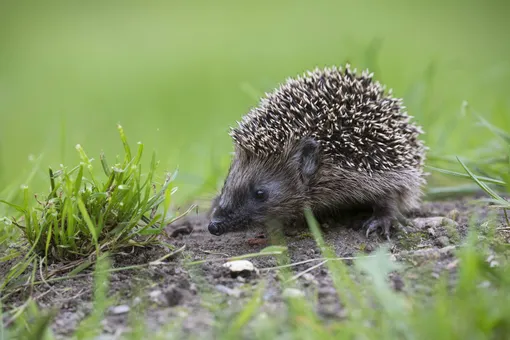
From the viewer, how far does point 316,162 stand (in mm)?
5414

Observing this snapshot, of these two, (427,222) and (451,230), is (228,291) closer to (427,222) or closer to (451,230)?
(451,230)

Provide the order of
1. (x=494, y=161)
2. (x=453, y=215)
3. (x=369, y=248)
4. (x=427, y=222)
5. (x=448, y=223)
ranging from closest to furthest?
(x=369, y=248) < (x=448, y=223) < (x=427, y=222) < (x=453, y=215) < (x=494, y=161)

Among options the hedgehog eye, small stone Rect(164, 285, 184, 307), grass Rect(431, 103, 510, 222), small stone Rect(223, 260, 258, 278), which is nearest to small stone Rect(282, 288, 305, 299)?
small stone Rect(223, 260, 258, 278)

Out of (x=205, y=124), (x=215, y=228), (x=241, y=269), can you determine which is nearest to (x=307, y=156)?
(x=215, y=228)

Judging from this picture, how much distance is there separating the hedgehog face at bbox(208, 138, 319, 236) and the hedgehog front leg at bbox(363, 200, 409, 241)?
0.62 metres

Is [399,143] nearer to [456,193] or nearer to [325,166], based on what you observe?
[325,166]

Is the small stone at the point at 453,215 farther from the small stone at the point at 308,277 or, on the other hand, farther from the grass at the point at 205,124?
the small stone at the point at 308,277

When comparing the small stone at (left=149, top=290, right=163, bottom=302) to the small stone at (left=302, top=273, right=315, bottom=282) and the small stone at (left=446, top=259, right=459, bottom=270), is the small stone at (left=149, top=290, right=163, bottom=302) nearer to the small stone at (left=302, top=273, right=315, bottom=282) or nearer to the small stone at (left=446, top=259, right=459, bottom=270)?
the small stone at (left=302, top=273, right=315, bottom=282)

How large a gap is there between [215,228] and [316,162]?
1.05 meters

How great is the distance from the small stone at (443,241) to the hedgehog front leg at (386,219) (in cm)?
45

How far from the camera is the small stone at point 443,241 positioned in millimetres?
4688

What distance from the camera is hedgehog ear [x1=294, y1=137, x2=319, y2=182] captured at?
534 cm

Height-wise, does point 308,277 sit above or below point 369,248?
above

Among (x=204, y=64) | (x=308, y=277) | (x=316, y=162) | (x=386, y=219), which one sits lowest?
(x=386, y=219)
